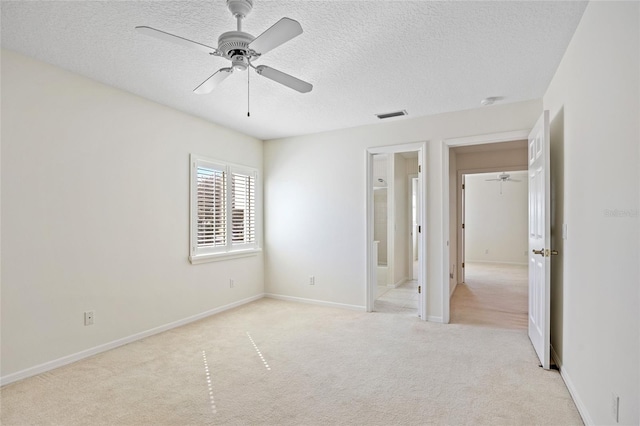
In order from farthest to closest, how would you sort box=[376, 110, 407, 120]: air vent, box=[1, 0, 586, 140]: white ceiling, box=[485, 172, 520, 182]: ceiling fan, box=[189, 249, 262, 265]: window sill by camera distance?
box=[485, 172, 520, 182]: ceiling fan, box=[189, 249, 262, 265]: window sill, box=[376, 110, 407, 120]: air vent, box=[1, 0, 586, 140]: white ceiling

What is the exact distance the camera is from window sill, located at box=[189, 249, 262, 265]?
4.20 metres

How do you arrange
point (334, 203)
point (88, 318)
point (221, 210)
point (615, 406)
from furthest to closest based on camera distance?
1. point (334, 203)
2. point (221, 210)
3. point (88, 318)
4. point (615, 406)

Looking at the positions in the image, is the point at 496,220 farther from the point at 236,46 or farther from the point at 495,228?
the point at 236,46

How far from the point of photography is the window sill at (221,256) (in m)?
4.20

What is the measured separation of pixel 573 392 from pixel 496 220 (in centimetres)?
764

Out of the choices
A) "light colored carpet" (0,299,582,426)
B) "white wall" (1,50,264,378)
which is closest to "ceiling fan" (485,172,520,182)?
"light colored carpet" (0,299,582,426)

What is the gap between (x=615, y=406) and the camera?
5.37 ft

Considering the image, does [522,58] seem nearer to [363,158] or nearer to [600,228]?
[600,228]

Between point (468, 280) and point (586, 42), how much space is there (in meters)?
5.46

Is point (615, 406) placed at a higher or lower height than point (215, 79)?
lower

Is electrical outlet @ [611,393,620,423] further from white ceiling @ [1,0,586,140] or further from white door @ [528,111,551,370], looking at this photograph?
white ceiling @ [1,0,586,140]

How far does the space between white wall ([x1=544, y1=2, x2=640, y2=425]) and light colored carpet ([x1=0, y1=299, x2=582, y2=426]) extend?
18.8 inches

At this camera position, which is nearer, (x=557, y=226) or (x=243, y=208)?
(x=557, y=226)

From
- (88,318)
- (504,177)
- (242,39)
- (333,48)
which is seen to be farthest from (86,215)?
(504,177)
